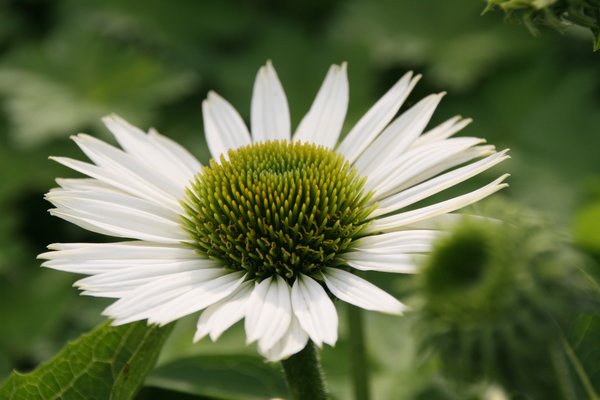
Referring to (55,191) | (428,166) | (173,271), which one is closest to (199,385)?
(173,271)

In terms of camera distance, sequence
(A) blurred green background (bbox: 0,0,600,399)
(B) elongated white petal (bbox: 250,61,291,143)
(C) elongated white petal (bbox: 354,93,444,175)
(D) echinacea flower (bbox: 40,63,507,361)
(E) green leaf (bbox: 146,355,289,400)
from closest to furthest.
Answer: (D) echinacea flower (bbox: 40,63,507,361) < (C) elongated white petal (bbox: 354,93,444,175) < (E) green leaf (bbox: 146,355,289,400) < (B) elongated white petal (bbox: 250,61,291,143) < (A) blurred green background (bbox: 0,0,600,399)

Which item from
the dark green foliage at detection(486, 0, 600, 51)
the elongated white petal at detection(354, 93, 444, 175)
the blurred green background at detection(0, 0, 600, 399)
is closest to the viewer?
the dark green foliage at detection(486, 0, 600, 51)

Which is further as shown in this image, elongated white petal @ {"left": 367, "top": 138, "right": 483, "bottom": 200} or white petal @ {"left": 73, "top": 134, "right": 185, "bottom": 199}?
white petal @ {"left": 73, "top": 134, "right": 185, "bottom": 199}

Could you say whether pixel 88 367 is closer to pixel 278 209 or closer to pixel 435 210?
pixel 278 209

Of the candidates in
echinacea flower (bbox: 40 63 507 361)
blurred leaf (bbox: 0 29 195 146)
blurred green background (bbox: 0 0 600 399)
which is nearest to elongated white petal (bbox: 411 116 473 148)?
echinacea flower (bbox: 40 63 507 361)

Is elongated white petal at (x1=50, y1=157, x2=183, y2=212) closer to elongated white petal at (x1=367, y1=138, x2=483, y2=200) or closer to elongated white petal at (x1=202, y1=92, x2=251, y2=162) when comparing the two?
elongated white petal at (x1=202, y1=92, x2=251, y2=162)

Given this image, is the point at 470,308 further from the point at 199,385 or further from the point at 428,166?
the point at 199,385
